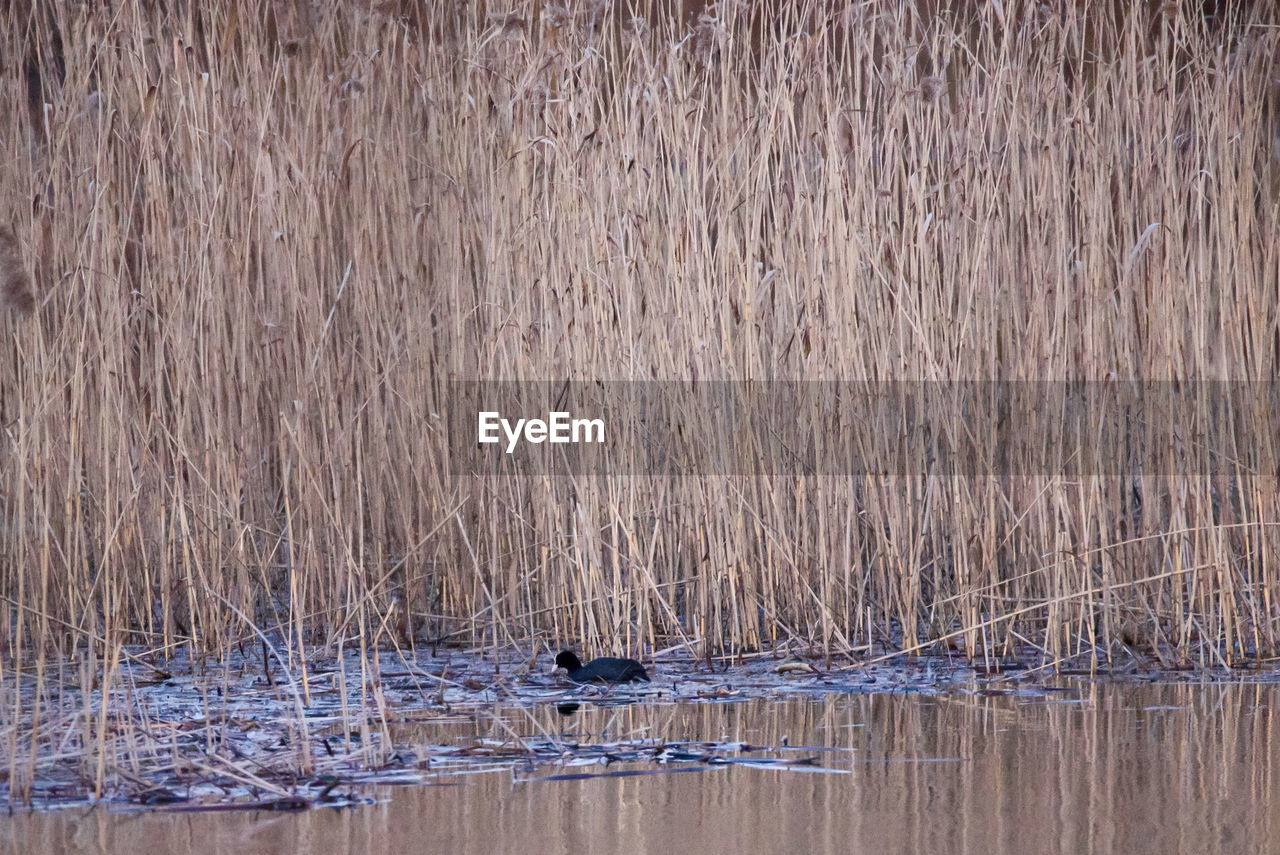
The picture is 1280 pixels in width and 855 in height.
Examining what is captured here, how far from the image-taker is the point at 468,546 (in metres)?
3.10

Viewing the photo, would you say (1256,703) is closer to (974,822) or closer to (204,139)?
(974,822)

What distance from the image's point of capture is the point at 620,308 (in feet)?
10.1

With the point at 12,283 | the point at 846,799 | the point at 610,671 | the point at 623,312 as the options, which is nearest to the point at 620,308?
the point at 623,312

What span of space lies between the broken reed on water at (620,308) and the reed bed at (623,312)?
0.01m

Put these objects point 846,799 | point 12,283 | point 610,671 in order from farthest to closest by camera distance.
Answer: point 610,671 → point 12,283 → point 846,799

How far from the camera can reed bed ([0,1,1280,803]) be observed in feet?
9.80

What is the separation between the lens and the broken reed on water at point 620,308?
9.81ft

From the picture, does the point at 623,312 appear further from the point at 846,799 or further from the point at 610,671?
the point at 846,799

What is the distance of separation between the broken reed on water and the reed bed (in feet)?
0.04

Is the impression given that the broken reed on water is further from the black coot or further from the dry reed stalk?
the dry reed stalk

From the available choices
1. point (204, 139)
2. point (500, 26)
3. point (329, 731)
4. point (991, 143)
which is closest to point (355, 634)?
point (329, 731)

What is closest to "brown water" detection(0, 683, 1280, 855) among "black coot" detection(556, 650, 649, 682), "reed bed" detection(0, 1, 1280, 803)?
"black coot" detection(556, 650, 649, 682)

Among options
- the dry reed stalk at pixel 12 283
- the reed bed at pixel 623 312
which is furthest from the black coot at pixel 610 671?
the dry reed stalk at pixel 12 283

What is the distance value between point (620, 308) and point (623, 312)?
0.04 ft
